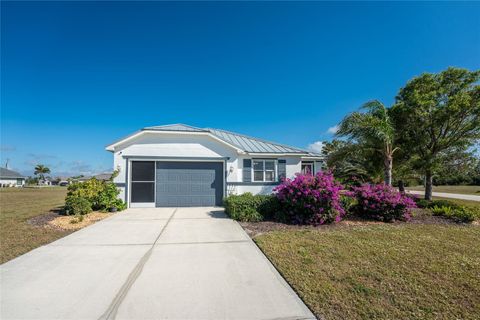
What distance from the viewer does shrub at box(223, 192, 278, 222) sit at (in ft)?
27.7

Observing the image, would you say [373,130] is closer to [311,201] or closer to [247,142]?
[311,201]

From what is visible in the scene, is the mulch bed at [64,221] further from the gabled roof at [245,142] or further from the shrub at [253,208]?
the shrub at [253,208]

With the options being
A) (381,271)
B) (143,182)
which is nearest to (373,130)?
(381,271)

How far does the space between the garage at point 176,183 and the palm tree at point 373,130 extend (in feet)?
23.6

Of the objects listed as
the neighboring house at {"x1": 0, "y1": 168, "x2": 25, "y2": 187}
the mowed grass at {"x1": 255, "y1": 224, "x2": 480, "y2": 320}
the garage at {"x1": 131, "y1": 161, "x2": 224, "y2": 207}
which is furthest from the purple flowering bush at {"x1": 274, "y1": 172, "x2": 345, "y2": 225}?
the neighboring house at {"x1": 0, "y1": 168, "x2": 25, "y2": 187}

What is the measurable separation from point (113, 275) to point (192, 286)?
152 centimetres

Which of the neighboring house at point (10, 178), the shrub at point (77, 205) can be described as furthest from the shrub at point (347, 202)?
the neighboring house at point (10, 178)

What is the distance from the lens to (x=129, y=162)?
38.2 feet

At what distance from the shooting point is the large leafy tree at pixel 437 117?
1152cm

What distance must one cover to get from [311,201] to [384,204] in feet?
10.3

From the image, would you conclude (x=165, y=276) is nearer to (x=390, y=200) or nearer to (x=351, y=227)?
(x=351, y=227)

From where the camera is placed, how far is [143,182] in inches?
462

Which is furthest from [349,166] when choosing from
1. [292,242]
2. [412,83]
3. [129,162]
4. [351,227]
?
[129,162]

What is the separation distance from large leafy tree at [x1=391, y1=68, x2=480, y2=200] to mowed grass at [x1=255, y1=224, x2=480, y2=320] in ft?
23.8
